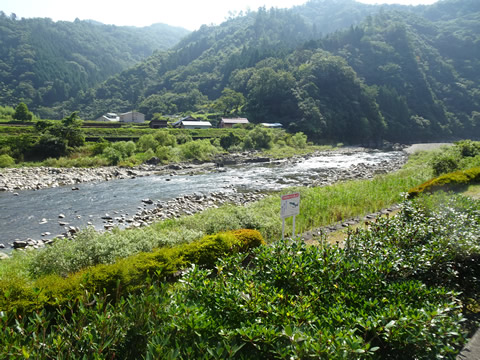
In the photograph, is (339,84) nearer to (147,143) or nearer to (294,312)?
(147,143)

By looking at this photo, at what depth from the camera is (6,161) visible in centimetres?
3219

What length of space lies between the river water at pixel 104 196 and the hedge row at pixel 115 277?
10579 millimetres

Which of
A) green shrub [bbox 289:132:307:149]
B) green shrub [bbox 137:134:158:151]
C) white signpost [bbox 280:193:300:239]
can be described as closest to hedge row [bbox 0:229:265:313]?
white signpost [bbox 280:193:300:239]

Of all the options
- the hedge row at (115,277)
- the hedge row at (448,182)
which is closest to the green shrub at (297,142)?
the hedge row at (448,182)

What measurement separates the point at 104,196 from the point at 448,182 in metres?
22.7

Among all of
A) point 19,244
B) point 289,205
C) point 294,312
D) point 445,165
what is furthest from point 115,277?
point 445,165

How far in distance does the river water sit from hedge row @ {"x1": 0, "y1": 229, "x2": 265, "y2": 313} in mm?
10579

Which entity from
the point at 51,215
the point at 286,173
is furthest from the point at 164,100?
the point at 51,215

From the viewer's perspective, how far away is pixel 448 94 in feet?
436

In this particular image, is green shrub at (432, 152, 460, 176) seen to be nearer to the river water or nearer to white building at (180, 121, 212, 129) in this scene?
the river water

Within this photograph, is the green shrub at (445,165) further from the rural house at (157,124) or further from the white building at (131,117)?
the white building at (131,117)

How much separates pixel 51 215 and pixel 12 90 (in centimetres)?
13853

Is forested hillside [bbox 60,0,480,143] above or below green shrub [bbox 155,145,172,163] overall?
above

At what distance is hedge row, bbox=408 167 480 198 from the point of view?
→ 13.1 m
